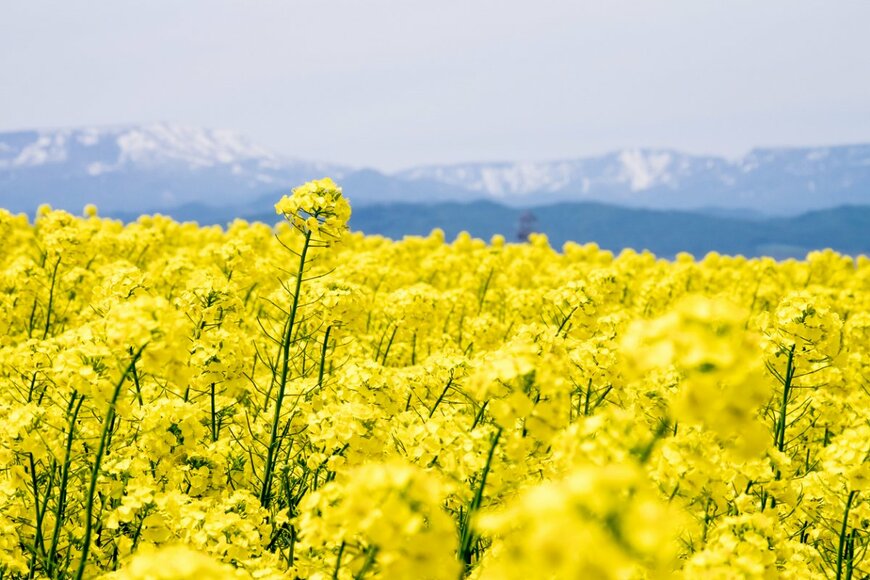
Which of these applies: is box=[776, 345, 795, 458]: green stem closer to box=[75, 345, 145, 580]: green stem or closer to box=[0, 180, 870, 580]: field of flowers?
box=[0, 180, 870, 580]: field of flowers

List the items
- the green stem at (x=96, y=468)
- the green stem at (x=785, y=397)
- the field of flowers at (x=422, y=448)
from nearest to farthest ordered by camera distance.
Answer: the field of flowers at (x=422, y=448) → the green stem at (x=96, y=468) → the green stem at (x=785, y=397)

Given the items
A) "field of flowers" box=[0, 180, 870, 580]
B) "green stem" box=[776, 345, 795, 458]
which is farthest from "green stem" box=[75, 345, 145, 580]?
"green stem" box=[776, 345, 795, 458]

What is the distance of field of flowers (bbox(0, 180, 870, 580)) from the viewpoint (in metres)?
1.90

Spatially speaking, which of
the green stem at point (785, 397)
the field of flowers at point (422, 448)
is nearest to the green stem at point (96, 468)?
the field of flowers at point (422, 448)

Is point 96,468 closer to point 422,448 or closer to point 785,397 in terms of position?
point 422,448

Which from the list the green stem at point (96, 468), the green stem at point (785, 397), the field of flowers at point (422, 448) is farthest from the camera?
the green stem at point (785, 397)

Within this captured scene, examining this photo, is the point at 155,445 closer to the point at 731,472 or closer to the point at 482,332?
the point at 731,472

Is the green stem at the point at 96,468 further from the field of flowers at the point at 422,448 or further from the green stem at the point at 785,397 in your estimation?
the green stem at the point at 785,397

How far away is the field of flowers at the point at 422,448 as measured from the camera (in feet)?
6.22

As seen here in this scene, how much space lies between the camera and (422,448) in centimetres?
379

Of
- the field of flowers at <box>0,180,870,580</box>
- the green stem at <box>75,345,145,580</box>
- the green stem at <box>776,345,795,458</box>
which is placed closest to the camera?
the field of flowers at <box>0,180,870,580</box>

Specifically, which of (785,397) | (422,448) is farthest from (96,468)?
(785,397)

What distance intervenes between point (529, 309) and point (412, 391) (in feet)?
A: 14.7

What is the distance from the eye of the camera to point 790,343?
516cm
